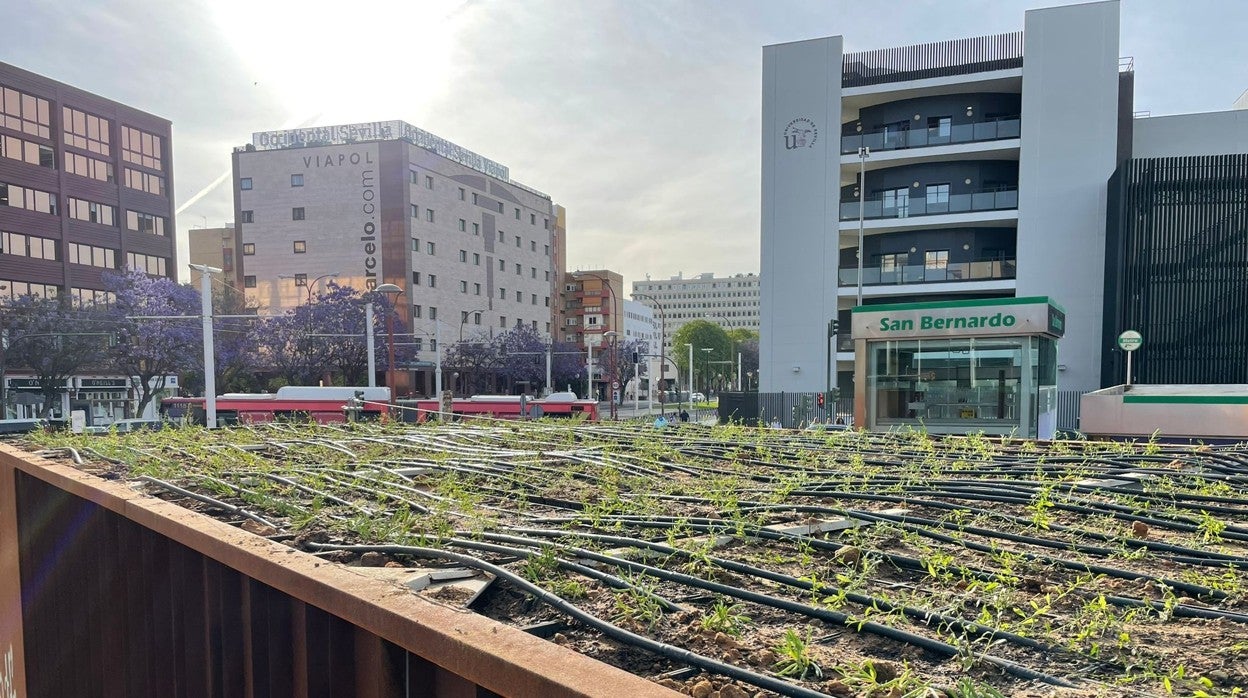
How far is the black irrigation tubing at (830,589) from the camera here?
2.04 meters

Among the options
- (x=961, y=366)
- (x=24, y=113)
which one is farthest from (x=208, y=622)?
(x=24, y=113)

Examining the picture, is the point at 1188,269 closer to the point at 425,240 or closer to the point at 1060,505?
the point at 1060,505

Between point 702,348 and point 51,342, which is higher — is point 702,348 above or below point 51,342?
below

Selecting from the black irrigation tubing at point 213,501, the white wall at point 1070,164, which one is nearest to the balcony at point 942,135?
the white wall at point 1070,164

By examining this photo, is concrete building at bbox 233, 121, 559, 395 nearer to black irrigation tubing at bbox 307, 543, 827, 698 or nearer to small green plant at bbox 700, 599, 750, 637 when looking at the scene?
black irrigation tubing at bbox 307, 543, 827, 698

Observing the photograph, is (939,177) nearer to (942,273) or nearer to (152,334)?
(942,273)

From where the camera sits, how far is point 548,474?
212 inches

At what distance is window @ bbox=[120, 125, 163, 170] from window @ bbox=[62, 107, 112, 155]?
1058 millimetres

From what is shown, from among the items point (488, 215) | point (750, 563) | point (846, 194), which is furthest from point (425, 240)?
point (750, 563)

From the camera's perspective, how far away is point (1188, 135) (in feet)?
107

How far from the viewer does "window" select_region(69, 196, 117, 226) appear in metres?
45.1

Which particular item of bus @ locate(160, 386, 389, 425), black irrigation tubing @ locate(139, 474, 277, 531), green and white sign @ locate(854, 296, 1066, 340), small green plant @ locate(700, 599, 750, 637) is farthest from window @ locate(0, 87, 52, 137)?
small green plant @ locate(700, 599, 750, 637)

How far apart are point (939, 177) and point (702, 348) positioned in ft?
175

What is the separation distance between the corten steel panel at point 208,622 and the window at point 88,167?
5007cm
